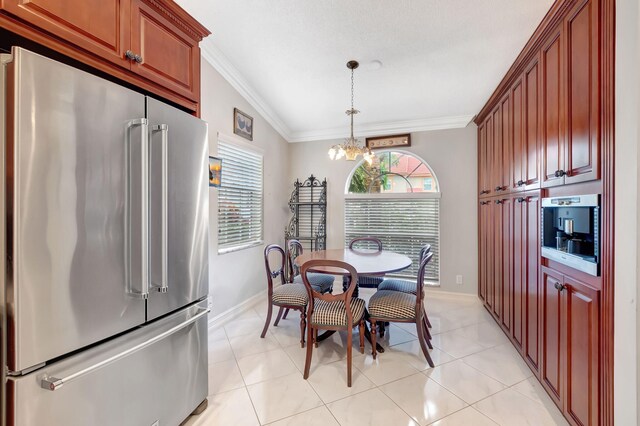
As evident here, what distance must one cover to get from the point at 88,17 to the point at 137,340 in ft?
4.80

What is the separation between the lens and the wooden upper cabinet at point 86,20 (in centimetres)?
103

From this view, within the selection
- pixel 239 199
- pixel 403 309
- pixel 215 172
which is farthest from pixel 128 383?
pixel 239 199

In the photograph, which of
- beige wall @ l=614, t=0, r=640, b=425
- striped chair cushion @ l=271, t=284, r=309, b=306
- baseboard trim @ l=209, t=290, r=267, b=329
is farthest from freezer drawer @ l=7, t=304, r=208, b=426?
beige wall @ l=614, t=0, r=640, b=425

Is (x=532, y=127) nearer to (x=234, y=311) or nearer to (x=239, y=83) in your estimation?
(x=239, y=83)

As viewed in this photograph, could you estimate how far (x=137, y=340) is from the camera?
130cm

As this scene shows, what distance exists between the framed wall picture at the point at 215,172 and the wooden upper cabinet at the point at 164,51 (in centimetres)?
117

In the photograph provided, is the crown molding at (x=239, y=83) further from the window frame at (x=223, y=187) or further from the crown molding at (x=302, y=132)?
the window frame at (x=223, y=187)

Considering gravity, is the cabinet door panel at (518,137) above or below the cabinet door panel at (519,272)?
above

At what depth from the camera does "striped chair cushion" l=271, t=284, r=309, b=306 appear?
256 cm

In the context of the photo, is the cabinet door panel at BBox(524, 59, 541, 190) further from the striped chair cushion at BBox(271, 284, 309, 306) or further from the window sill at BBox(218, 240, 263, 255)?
the window sill at BBox(218, 240, 263, 255)

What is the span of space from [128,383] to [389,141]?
3943 millimetres

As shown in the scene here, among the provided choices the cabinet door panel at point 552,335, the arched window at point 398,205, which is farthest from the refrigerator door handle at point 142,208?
the arched window at point 398,205

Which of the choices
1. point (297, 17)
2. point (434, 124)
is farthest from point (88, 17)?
point (434, 124)

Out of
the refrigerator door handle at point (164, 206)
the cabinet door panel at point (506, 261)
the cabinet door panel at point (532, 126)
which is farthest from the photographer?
the cabinet door panel at point (506, 261)
